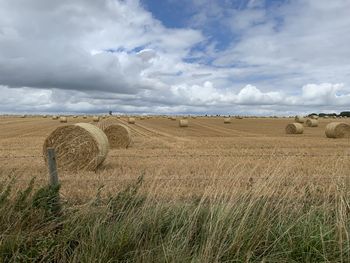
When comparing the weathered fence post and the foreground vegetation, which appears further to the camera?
the weathered fence post

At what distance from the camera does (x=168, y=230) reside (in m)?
5.02

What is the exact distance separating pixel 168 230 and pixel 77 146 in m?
10.0

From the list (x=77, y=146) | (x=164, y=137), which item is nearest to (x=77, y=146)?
(x=77, y=146)

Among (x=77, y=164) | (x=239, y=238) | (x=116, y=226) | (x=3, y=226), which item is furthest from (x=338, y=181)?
(x=77, y=164)

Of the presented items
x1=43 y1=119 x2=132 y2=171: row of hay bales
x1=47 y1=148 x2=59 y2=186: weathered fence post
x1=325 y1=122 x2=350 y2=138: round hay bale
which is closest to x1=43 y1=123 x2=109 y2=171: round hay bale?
x1=43 y1=119 x2=132 y2=171: row of hay bales

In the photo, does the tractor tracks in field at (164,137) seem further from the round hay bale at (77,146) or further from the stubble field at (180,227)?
the stubble field at (180,227)

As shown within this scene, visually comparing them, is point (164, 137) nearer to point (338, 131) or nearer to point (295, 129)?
point (338, 131)

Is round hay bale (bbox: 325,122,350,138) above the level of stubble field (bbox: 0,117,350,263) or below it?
below

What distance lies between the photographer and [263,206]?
5.27m

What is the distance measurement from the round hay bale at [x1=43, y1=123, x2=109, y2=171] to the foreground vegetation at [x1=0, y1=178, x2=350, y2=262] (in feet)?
28.4

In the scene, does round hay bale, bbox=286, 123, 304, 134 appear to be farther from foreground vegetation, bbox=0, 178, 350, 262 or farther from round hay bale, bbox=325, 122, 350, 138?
foreground vegetation, bbox=0, 178, 350, 262

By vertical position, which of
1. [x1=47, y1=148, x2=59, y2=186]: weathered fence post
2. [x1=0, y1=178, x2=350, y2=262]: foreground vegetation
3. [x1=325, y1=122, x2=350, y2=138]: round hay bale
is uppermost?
[x1=47, y1=148, x2=59, y2=186]: weathered fence post

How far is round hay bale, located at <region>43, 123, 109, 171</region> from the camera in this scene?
14.0 metres

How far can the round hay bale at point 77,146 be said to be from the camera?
550 inches
